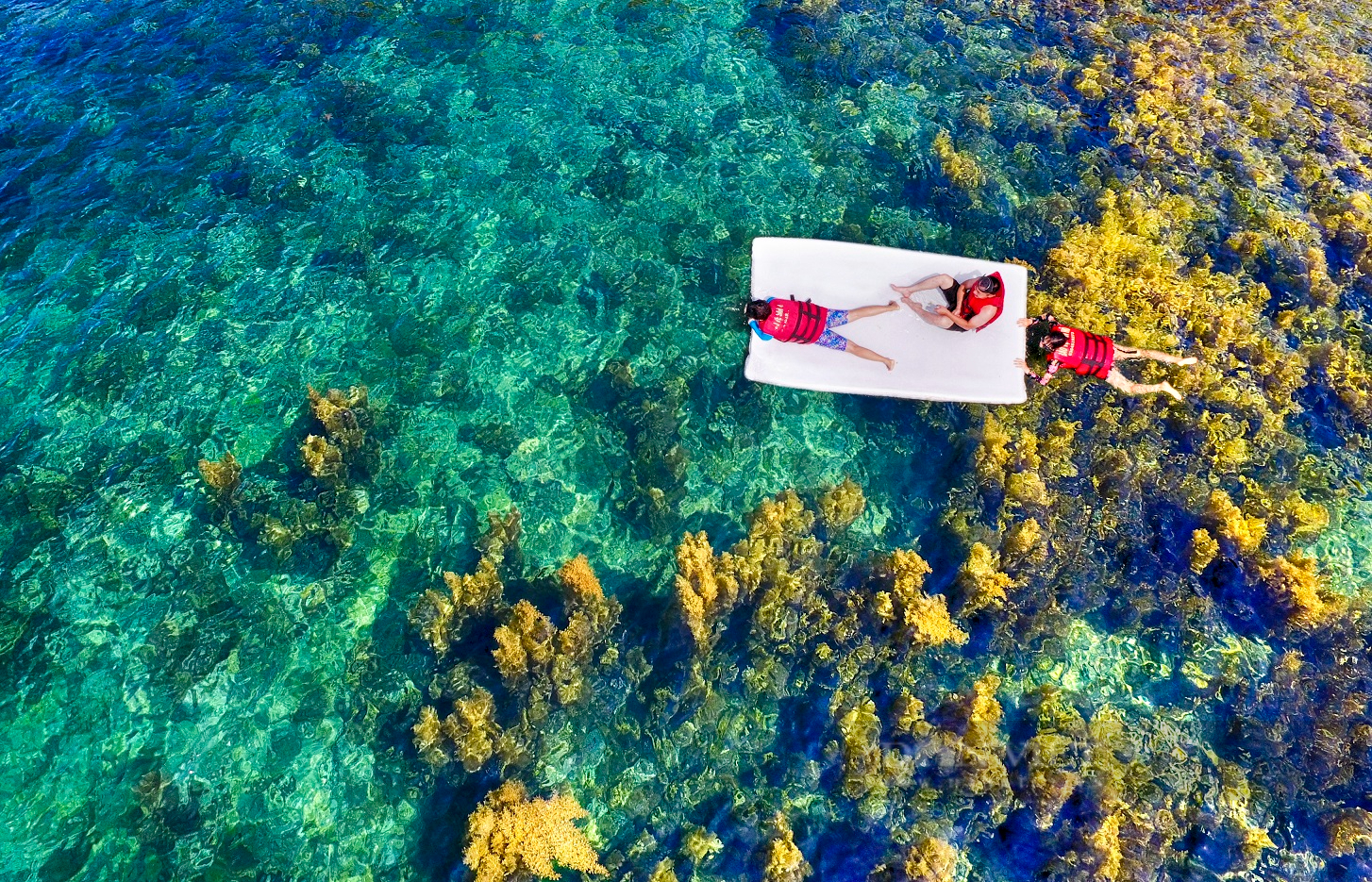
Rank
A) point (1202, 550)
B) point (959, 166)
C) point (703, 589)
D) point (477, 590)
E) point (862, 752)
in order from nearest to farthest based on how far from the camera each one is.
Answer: point (862, 752)
point (703, 589)
point (477, 590)
point (1202, 550)
point (959, 166)

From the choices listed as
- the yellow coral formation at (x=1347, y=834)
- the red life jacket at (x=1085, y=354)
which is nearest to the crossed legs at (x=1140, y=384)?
the red life jacket at (x=1085, y=354)

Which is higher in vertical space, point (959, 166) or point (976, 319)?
point (959, 166)

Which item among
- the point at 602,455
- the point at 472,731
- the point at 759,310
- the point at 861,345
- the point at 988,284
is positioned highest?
the point at 988,284

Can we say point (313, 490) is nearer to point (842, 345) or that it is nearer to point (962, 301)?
point (842, 345)

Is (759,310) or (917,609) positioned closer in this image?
(917,609)

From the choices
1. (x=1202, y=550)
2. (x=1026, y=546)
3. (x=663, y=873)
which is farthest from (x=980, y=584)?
(x=663, y=873)

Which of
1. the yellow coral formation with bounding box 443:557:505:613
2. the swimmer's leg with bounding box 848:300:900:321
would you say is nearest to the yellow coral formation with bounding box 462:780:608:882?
the yellow coral formation with bounding box 443:557:505:613

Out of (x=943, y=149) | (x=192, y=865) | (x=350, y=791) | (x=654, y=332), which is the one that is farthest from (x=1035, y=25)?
(x=192, y=865)

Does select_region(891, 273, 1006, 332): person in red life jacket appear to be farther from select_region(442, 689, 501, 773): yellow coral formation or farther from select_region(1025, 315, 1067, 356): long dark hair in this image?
select_region(442, 689, 501, 773): yellow coral formation
